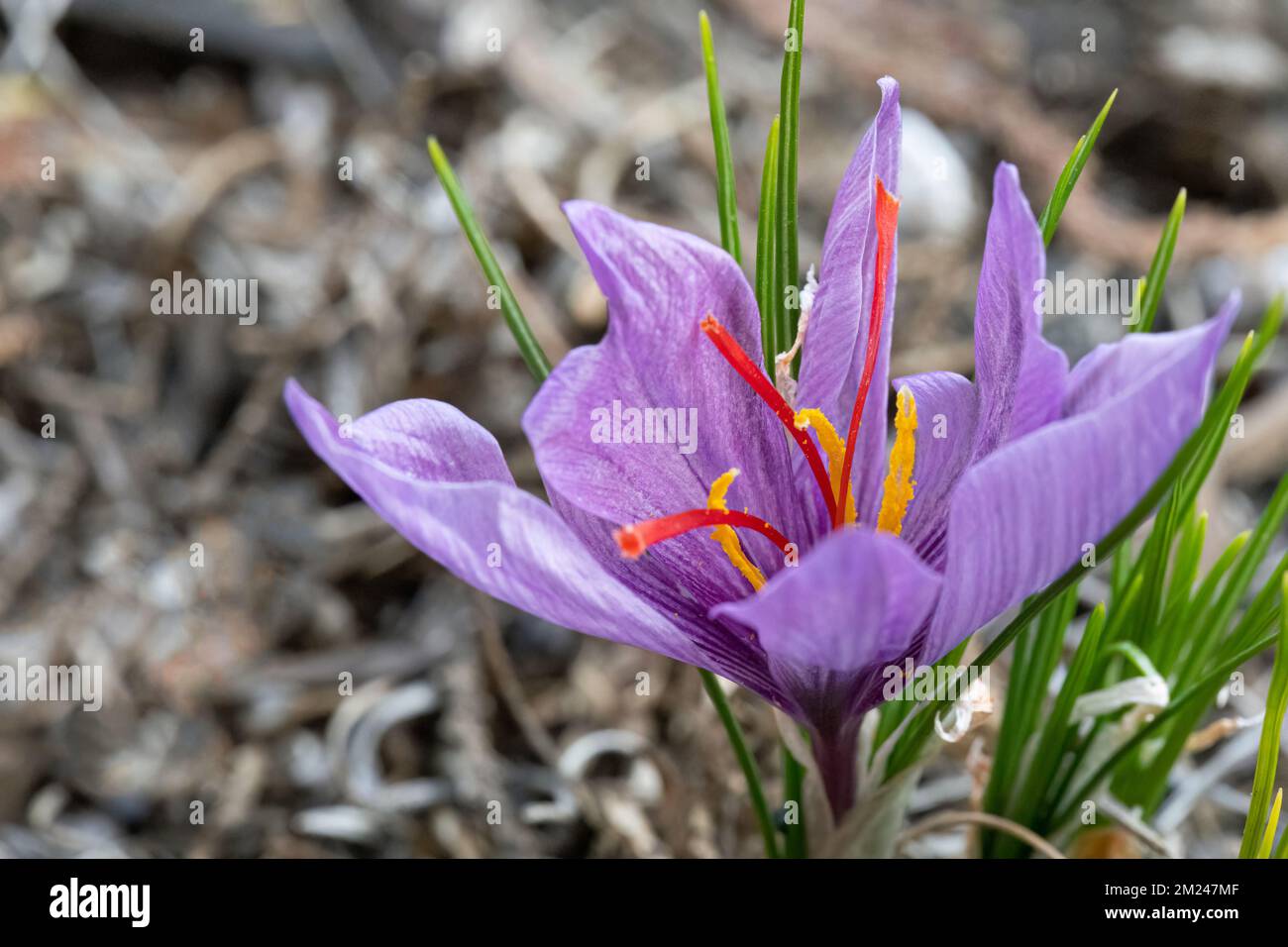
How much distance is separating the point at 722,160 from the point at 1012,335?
188 millimetres

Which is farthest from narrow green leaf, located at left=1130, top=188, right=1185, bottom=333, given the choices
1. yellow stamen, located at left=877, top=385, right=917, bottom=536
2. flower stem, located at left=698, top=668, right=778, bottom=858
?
flower stem, located at left=698, top=668, right=778, bottom=858

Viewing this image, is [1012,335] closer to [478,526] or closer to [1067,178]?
[1067,178]

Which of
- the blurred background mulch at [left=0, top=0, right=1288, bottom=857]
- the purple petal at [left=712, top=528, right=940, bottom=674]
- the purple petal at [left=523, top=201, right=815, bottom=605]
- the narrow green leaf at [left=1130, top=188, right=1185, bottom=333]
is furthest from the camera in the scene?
the blurred background mulch at [left=0, top=0, right=1288, bottom=857]

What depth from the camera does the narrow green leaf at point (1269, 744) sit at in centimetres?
51

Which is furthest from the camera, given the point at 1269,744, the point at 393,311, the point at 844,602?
the point at 393,311

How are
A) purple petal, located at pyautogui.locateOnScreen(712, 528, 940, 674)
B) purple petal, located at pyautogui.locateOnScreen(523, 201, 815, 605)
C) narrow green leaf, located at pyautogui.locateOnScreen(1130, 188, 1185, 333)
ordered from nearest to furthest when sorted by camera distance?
1. purple petal, located at pyautogui.locateOnScreen(712, 528, 940, 674)
2. purple petal, located at pyautogui.locateOnScreen(523, 201, 815, 605)
3. narrow green leaf, located at pyautogui.locateOnScreen(1130, 188, 1185, 333)

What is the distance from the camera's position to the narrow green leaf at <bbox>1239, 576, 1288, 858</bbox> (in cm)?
51

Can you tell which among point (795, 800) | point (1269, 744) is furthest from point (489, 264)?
point (1269, 744)

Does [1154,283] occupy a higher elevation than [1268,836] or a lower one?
higher

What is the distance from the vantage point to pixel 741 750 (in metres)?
0.62

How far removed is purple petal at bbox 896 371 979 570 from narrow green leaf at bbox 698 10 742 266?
0.12 meters

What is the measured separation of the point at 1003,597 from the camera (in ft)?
1.54

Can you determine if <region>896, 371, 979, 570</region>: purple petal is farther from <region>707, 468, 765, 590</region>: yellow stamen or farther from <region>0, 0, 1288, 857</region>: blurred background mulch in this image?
<region>0, 0, 1288, 857</region>: blurred background mulch

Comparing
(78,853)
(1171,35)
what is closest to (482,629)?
(78,853)
